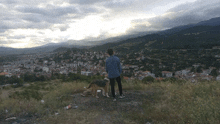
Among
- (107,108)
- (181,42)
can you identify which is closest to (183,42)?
(181,42)

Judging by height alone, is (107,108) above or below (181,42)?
below

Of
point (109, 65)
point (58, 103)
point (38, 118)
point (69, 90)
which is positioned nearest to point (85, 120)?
point (38, 118)

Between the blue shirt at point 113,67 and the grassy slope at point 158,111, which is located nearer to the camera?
the grassy slope at point 158,111

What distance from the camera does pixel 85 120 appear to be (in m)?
2.91

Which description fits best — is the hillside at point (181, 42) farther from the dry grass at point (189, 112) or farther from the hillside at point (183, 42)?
the dry grass at point (189, 112)

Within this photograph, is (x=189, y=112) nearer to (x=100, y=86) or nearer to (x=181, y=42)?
(x=100, y=86)

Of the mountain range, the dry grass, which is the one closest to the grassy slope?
the dry grass

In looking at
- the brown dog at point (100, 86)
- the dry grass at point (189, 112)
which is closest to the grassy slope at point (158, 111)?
the dry grass at point (189, 112)

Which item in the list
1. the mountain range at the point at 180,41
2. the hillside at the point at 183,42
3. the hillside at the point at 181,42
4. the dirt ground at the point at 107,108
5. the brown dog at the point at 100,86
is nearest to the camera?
the dirt ground at the point at 107,108

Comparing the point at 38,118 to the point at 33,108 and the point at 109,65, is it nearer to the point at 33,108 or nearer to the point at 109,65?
the point at 33,108

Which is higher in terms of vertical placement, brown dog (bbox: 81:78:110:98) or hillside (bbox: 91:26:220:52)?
hillside (bbox: 91:26:220:52)

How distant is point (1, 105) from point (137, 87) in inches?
199

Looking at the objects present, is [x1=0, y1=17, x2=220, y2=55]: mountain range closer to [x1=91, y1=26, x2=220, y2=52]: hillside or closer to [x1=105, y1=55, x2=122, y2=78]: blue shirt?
[x1=91, y1=26, x2=220, y2=52]: hillside

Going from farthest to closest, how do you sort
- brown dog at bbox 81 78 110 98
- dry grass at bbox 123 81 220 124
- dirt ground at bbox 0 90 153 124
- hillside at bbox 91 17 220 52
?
hillside at bbox 91 17 220 52 < brown dog at bbox 81 78 110 98 < dirt ground at bbox 0 90 153 124 < dry grass at bbox 123 81 220 124
